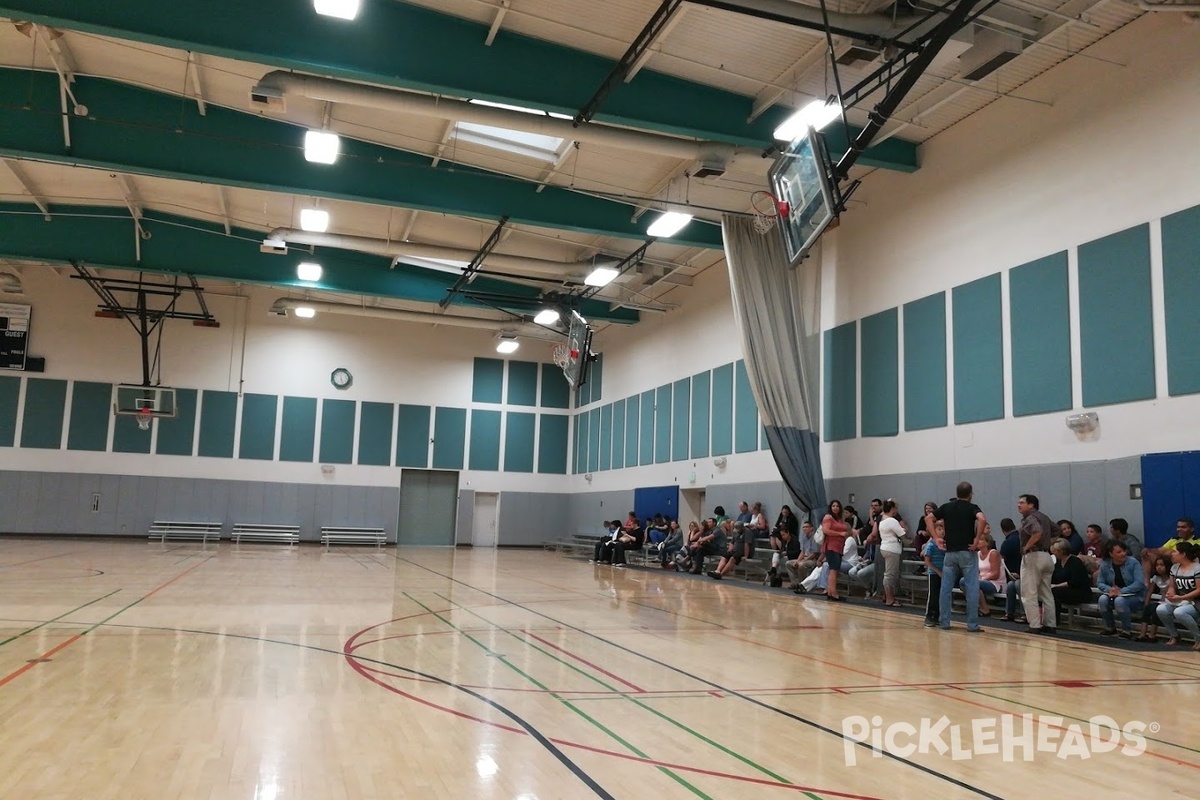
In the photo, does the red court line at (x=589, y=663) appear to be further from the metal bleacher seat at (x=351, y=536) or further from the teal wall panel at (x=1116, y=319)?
the metal bleacher seat at (x=351, y=536)

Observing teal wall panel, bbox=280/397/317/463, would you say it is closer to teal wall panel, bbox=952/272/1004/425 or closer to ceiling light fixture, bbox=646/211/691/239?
ceiling light fixture, bbox=646/211/691/239

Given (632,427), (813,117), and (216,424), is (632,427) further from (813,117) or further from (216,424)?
(813,117)

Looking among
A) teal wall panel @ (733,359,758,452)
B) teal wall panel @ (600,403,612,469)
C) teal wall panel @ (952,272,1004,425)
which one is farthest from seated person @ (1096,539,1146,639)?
teal wall panel @ (600,403,612,469)

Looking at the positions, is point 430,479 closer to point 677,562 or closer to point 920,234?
point 677,562

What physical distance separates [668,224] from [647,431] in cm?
864

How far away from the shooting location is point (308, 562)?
56.9 feet

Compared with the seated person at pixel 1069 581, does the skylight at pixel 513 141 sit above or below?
above

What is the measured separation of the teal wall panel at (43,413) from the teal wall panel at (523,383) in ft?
40.9

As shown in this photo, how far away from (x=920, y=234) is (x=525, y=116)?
6148mm

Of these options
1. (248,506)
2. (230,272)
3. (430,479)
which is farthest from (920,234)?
(248,506)

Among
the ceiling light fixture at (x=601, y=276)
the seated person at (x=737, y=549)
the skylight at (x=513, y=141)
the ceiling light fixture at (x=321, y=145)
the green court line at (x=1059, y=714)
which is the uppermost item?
the skylight at (x=513, y=141)

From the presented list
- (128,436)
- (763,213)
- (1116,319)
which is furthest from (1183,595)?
(128,436)

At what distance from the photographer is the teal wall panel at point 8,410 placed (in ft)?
74.2

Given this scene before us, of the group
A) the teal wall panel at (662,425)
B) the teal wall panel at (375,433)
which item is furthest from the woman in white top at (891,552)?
the teal wall panel at (375,433)
